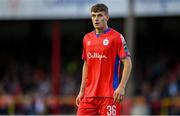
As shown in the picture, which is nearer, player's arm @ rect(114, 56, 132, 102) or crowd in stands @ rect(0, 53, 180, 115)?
player's arm @ rect(114, 56, 132, 102)

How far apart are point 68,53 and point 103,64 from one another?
46.3 ft

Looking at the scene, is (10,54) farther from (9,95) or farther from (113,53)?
(113,53)

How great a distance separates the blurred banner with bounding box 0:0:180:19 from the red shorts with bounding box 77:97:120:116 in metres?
11.4

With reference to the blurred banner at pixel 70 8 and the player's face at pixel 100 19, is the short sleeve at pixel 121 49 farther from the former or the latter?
the blurred banner at pixel 70 8

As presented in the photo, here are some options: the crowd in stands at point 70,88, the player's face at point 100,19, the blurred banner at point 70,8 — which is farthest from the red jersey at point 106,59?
the blurred banner at point 70,8

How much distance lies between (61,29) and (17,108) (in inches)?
144

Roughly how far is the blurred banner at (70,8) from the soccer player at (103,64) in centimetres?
1127

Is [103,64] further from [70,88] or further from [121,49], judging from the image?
[70,88]

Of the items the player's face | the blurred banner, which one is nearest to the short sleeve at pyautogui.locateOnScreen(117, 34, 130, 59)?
the player's face

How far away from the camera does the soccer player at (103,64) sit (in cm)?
898

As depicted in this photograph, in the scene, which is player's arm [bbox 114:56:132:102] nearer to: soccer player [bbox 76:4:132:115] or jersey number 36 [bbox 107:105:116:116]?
soccer player [bbox 76:4:132:115]

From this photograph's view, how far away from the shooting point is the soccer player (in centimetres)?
898

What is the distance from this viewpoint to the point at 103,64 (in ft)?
29.7

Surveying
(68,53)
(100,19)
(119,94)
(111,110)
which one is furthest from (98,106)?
(68,53)
